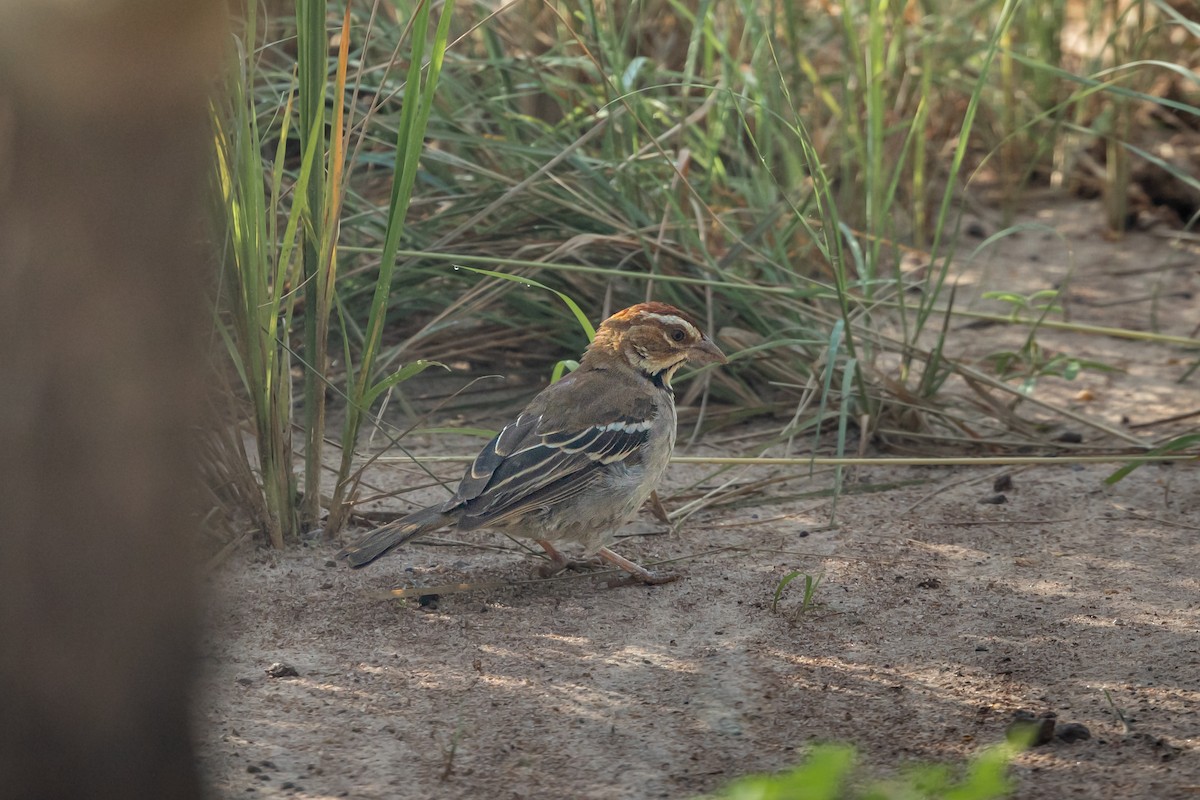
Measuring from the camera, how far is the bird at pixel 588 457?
3666 millimetres

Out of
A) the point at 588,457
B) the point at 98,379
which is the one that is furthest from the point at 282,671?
the point at 98,379

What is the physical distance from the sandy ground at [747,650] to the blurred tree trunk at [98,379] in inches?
8.0

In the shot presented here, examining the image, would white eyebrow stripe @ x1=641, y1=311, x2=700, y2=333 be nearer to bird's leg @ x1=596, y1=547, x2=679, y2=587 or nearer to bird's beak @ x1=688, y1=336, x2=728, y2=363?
bird's beak @ x1=688, y1=336, x2=728, y2=363

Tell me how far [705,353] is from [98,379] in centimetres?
260

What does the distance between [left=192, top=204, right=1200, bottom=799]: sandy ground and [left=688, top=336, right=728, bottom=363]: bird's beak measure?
1.85 ft

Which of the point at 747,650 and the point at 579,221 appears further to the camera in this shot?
the point at 579,221

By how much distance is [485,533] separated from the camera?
14.3 ft

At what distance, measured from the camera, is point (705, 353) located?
4234 millimetres

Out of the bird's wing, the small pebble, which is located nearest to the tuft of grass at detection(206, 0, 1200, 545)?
the bird's wing

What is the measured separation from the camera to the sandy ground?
274cm

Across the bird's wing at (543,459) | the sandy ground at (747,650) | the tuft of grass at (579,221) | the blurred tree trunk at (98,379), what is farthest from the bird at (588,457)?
the blurred tree trunk at (98,379)

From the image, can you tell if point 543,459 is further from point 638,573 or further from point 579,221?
point 579,221

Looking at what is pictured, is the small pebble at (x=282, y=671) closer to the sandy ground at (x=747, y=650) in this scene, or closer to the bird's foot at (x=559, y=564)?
A: the sandy ground at (x=747, y=650)

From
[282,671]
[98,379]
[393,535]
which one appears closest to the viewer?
[98,379]
